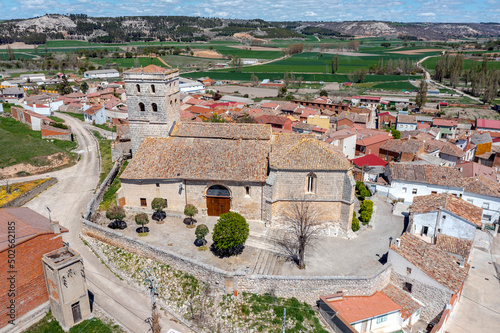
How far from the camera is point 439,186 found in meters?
42.5

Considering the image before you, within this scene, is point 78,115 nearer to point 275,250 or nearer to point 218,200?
point 218,200

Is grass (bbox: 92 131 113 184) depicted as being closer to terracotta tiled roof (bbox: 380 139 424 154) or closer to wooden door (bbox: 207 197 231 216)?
wooden door (bbox: 207 197 231 216)

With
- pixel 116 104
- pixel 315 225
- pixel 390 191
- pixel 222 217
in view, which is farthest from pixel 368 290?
pixel 116 104

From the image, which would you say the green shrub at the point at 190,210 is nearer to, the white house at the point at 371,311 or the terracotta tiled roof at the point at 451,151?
the white house at the point at 371,311

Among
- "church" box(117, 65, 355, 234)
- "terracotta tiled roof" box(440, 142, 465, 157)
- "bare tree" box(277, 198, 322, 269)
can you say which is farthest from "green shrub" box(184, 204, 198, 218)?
"terracotta tiled roof" box(440, 142, 465, 157)

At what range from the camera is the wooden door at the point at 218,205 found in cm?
3594

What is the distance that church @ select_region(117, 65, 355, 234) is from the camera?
3331cm

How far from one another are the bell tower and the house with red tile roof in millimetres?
27123

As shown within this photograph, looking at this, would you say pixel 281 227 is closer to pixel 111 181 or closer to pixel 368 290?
pixel 368 290

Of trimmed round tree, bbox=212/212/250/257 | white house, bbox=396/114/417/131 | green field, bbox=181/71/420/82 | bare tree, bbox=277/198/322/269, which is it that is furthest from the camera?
green field, bbox=181/71/420/82

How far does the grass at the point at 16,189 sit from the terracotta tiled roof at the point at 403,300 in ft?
133

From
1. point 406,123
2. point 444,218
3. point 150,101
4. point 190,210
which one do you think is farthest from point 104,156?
point 406,123

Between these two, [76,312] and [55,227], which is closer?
[76,312]

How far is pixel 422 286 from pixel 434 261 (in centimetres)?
240
